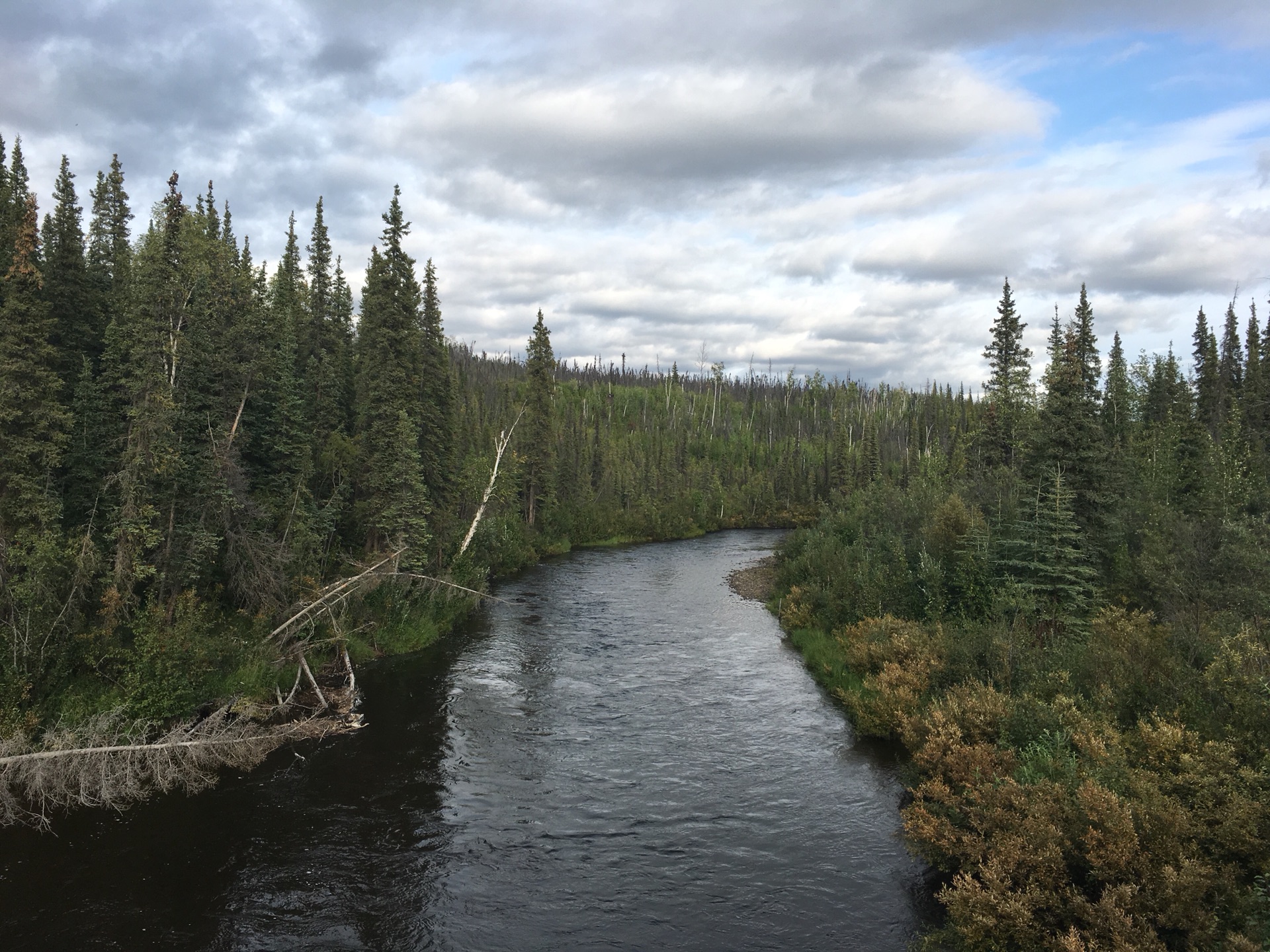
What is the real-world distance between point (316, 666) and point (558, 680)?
10453mm

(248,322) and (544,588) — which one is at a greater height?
(248,322)

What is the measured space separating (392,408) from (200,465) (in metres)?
10.7

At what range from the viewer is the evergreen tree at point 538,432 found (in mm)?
73125

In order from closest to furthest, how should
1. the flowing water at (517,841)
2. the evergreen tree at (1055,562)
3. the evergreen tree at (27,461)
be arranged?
1. the flowing water at (517,841)
2. the evergreen tree at (27,461)
3. the evergreen tree at (1055,562)

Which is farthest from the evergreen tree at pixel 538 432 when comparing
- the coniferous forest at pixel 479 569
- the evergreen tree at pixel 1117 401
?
the evergreen tree at pixel 1117 401

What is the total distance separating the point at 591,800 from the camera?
2131cm

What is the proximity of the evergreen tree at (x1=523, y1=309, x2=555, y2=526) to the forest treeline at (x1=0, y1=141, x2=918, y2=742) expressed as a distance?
11.0 meters

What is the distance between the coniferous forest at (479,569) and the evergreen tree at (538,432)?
1676 cm

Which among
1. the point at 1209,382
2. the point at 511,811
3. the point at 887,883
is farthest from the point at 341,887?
the point at 1209,382

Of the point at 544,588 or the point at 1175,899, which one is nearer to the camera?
the point at 1175,899

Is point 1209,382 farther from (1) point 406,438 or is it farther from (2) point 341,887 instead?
(2) point 341,887

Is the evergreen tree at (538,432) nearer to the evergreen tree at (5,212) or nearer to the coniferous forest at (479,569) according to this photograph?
the coniferous forest at (479,569)

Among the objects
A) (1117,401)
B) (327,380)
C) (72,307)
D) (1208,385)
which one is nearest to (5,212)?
(72,307)

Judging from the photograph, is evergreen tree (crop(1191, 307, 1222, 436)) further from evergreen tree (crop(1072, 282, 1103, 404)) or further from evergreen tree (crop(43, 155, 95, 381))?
evergreen tree (crop(43, 155, 95, 381))
